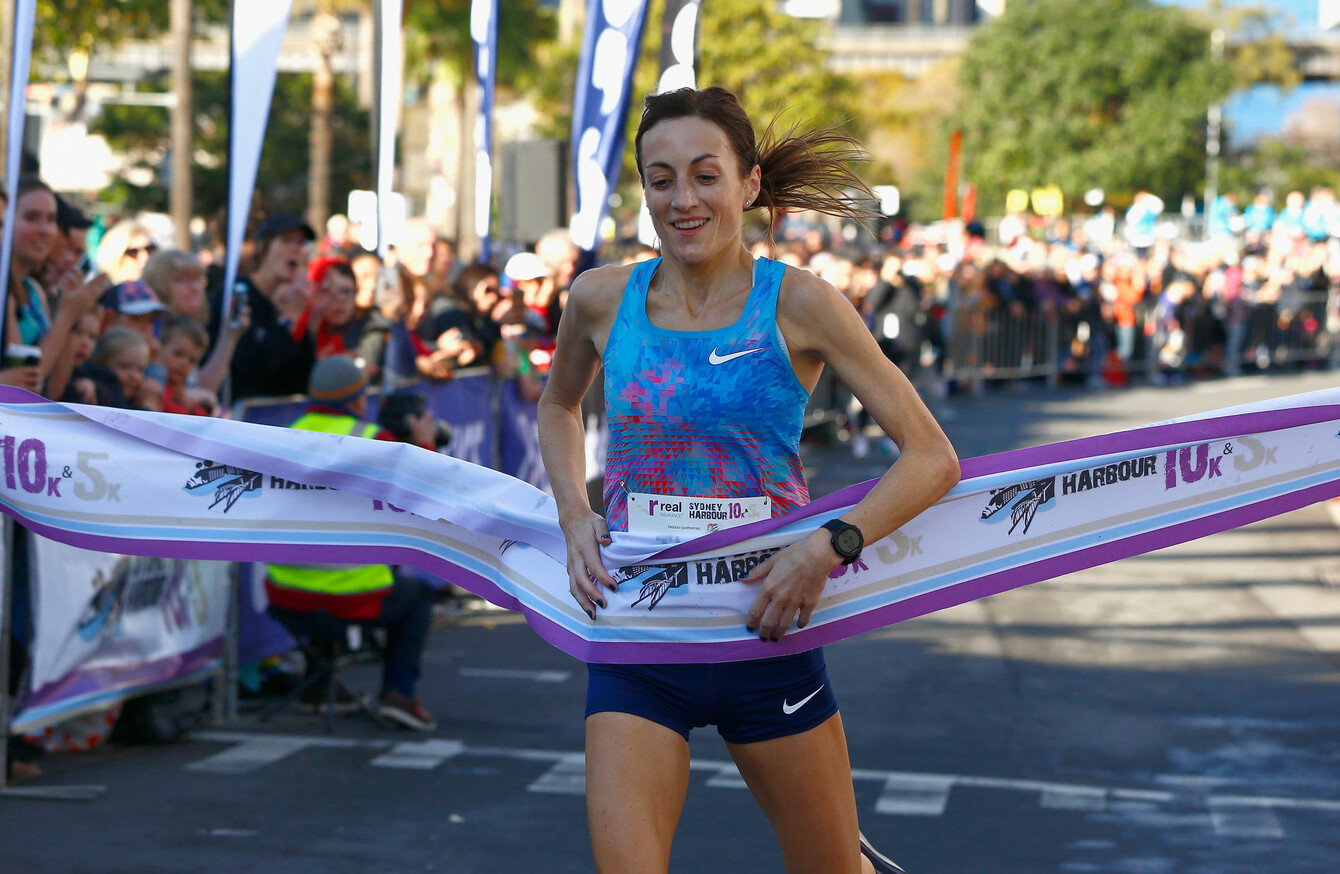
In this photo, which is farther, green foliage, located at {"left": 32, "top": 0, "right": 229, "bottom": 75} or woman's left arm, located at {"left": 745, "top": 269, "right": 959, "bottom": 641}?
green foliage, located at {"left": 32, "top": 0, "right": 229, "bottom": 75}

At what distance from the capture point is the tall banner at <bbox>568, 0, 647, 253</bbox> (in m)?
11.3

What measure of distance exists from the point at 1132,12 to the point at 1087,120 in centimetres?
494

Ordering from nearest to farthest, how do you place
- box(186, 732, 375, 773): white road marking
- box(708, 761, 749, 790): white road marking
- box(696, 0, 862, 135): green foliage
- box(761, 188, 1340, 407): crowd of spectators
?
1. box(708, 761, 749, 790): white road marking
2. box(186, 732, 375, 773): white road marking
3. box(761, 188, 1340, 407): crowd of spectators
4. box(696, 0, 862, 135): green foliage

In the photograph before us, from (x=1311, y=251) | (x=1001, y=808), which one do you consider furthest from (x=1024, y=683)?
(x=1311, y=251)

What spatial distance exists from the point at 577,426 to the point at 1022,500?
0.98m

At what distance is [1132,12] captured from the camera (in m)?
73.3

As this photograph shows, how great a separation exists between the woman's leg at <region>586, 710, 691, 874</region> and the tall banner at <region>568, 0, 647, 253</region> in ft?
26.8

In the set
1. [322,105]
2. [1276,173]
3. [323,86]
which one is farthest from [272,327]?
[1276,173]

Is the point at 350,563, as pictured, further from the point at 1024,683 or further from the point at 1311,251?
the point at 1311,251

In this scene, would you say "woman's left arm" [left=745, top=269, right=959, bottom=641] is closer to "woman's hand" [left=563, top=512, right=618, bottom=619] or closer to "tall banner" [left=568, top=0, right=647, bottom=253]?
"woman's hand" [left=563, top=512, right=618, bottom=619]

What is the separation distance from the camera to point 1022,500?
3.71m

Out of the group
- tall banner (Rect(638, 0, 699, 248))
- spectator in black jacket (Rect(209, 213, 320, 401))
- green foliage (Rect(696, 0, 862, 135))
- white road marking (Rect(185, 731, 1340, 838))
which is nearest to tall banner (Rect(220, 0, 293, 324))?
spectator in black jacket (Rect(209, 213, 320, 401))

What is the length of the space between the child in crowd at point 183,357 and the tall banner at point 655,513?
8.97 ft

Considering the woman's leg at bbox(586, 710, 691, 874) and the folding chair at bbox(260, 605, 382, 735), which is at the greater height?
the woman's leg at bbox(586, 710, 691, 874)
